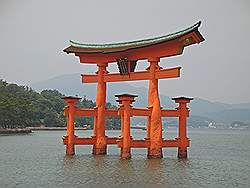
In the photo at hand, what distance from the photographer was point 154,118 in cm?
2286

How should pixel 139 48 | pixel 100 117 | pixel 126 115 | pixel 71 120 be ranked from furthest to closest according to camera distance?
pixel 100 117 < pixel 71 120 < pixel 139 48 < pixel 126 115

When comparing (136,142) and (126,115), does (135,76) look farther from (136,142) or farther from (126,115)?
(136,142)

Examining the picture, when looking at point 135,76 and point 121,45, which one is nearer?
point 135,76

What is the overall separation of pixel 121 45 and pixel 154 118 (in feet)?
16.7

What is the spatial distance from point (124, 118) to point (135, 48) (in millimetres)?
4169

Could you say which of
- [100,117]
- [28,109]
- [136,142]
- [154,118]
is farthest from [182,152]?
[28,109]

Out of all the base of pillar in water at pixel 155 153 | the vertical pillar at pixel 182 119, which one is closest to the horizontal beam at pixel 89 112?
the base of pillar in water at pixel 155 153

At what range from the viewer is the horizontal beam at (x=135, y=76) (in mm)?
21812

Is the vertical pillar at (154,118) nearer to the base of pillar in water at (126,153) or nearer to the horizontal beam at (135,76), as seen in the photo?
the horizontal beam at (135,76)

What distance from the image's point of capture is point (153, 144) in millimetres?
22844

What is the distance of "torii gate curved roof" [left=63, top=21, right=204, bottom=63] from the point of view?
70.0 ft

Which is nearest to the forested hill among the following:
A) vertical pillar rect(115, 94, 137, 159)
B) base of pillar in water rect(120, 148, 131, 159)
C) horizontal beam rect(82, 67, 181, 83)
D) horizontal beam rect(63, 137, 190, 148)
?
horizontal beam rect(82, 67, 181, 83)

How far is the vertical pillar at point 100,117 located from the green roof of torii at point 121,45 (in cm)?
121

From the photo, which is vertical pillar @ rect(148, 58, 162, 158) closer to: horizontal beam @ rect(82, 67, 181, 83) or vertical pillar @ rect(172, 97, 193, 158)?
horizontal beam @ rect(82, 67, 181, 83)
